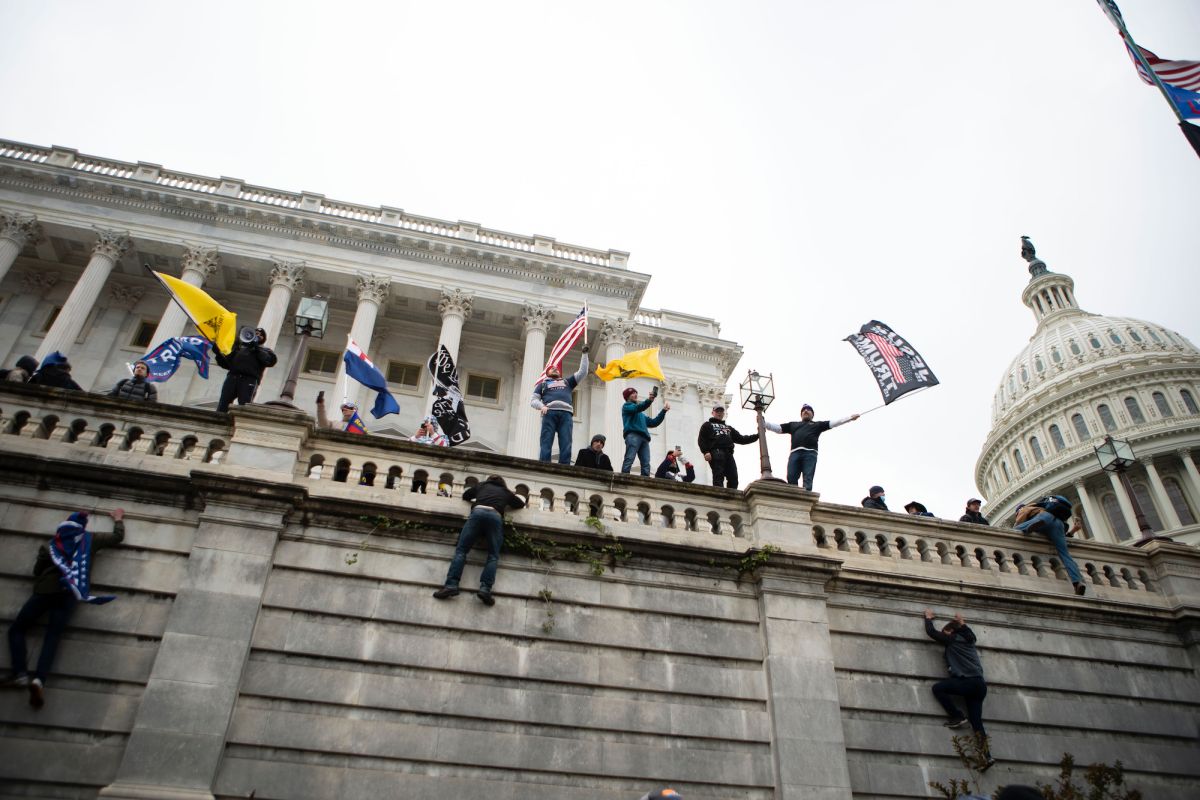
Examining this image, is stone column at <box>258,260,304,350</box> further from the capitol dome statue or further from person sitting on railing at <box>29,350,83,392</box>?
the capitol dome statue

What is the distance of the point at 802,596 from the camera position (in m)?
11.8

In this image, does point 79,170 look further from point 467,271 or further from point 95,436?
point 95,436

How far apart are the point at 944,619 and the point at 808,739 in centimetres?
331

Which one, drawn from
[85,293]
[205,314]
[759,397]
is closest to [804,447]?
[759,397]

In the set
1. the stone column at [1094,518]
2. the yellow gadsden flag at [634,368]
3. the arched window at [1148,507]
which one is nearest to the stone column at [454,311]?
the yellow gadsden flag at [634,368]

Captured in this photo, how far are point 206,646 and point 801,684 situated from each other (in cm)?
752

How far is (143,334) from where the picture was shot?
32.3 metres

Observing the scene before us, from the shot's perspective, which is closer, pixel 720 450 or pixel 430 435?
pixel 720 450

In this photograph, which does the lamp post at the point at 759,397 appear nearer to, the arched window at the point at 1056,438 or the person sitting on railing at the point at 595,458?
the person sitting on railing at the point at 595,458

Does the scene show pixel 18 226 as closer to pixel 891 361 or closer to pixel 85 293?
pixel 85 293

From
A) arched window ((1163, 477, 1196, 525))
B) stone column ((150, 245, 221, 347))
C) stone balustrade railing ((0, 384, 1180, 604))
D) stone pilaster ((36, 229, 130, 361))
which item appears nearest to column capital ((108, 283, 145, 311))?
stone pilaster ((36, 229, 130, 361))

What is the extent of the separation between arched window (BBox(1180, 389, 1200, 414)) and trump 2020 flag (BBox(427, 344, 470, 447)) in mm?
87506

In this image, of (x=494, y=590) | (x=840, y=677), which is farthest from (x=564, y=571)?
(x=840, y=677)

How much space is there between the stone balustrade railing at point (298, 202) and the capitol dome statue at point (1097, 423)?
5654 cm
